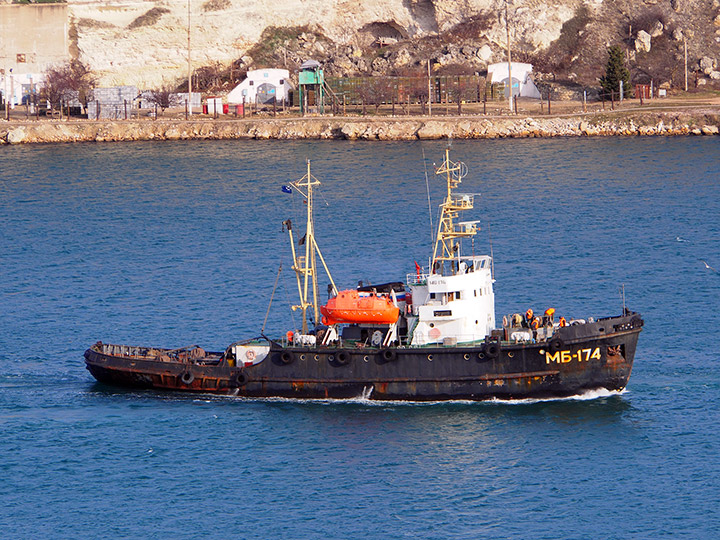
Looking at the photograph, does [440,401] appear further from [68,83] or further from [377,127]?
[68,83]

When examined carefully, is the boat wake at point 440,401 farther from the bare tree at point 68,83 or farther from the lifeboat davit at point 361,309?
the bare tree at point 68,83

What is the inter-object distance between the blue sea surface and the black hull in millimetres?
695

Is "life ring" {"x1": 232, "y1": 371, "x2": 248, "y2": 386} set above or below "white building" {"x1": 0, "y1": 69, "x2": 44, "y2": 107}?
below

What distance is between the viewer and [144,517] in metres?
45.6

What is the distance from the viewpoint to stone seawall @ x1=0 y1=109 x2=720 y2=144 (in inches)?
4990

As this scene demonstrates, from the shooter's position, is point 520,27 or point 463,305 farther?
point 520,27

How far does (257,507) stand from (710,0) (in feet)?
387

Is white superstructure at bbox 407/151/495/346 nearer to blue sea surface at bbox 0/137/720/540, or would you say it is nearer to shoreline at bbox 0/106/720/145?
blue sea surface at bbox 0/137/720/540

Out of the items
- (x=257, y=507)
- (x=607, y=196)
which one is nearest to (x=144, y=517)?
(x=257, y=507)

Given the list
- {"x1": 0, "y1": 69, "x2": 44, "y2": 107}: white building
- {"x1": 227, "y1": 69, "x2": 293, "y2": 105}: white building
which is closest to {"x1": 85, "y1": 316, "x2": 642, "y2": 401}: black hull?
{"x1": 227, "y1": 69, "x2": 293, "y2": 105}: white building

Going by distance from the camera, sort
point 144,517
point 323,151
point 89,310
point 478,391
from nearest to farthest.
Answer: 1. point 144,517
2. point 478,391
3. point 89,310
4. point 323,151

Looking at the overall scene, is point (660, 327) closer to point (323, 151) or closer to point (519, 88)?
point (323, 151)

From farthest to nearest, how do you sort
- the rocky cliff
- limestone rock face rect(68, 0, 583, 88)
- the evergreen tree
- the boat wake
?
limestone rock face rect(68, 0, 583, 88), the rocky cliff, the evergreen tree, the boat wake

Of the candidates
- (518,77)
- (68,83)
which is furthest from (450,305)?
(68,83)
